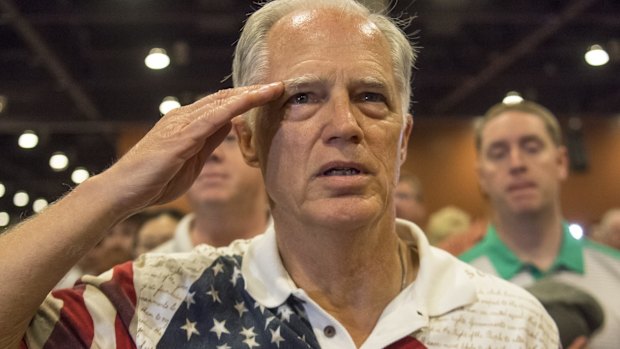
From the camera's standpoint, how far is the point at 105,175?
1642 mm

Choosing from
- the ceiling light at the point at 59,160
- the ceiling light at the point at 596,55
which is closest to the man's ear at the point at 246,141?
the ceiling light at the point at 596,55

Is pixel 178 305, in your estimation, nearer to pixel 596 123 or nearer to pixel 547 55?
pixel 547 55

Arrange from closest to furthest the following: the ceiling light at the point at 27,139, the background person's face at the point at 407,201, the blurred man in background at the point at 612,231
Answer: the background person's face at the point at 407,201 → the blurred man in background at the point at 612,231 → the ceiling light at the point at 27,139

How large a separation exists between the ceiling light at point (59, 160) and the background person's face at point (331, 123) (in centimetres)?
1081

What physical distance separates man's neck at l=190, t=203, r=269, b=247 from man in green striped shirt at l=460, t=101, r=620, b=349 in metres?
0.86

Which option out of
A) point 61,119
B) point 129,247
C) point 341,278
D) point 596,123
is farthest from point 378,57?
point 596,123

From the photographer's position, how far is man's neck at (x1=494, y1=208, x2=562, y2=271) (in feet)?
9.75

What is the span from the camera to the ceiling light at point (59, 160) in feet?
39.7

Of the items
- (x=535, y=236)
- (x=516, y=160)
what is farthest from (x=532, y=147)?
(x=535, y=236)

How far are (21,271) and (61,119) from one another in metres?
8.58

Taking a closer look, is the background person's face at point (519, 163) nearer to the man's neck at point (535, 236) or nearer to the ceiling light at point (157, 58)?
the man's neck at point (535, 236)

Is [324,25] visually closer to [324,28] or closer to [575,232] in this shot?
[324,28]

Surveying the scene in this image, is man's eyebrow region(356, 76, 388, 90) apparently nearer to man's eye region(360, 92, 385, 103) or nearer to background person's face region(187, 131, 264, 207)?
man's eye region(360, 92, 385, 103)

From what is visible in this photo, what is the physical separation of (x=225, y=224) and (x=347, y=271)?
4.82 feet
